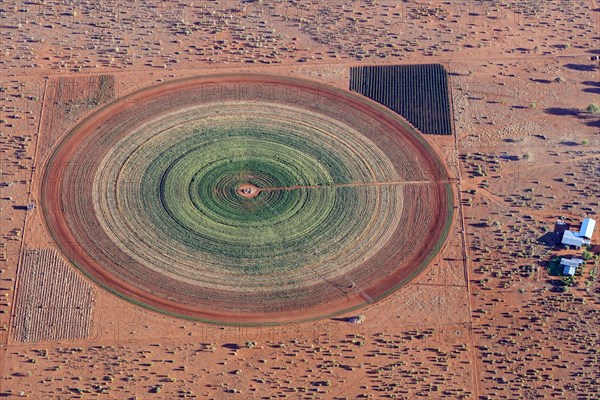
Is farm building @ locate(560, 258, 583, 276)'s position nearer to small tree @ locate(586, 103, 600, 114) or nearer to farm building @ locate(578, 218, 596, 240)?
farm building @ locate(578, 218, 596, 240)

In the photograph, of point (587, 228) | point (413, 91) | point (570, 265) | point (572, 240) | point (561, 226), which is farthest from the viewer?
point (413, 91)

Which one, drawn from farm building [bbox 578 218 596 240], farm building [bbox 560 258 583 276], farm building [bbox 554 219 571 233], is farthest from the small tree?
farm building [bbox 560 258 583 276]

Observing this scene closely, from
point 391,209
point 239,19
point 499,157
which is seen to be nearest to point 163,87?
point 239,19

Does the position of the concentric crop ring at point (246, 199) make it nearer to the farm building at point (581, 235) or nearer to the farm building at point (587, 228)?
the farm building at point (581, 235)

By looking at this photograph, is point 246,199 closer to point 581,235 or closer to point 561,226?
point 561,226

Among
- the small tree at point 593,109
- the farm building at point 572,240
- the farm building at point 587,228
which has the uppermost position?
the small tree at point 593,109

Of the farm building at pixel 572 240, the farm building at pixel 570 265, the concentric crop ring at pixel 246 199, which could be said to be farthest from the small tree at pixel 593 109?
the farm building at pixel 570 265

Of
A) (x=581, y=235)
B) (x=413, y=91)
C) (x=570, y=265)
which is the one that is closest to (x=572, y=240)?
(x=581, y=235)
